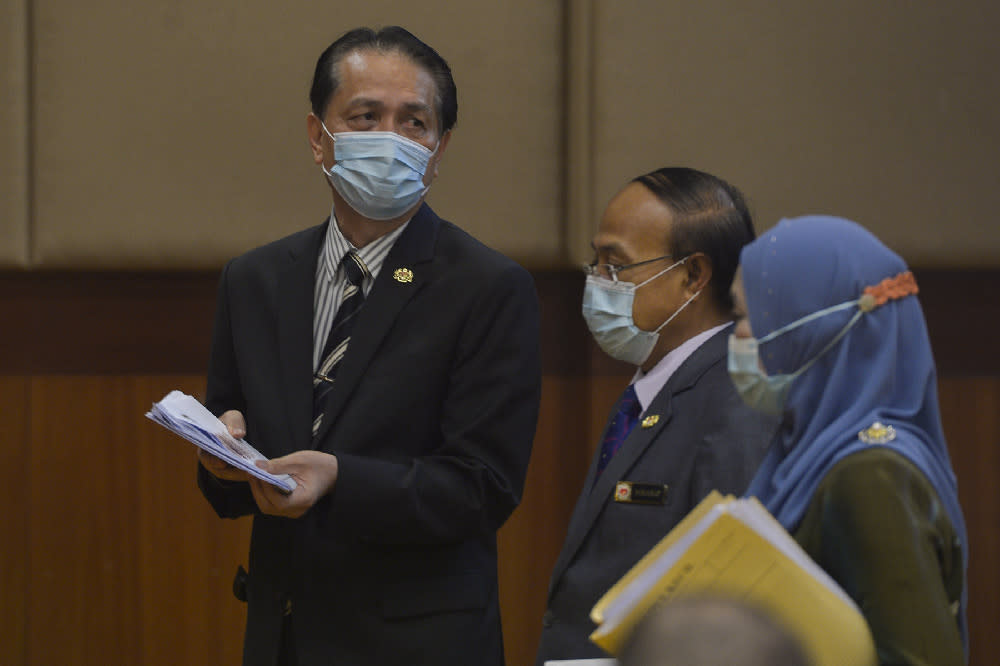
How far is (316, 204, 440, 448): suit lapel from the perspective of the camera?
1.65 metres

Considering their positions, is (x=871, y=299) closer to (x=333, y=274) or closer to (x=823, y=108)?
(x=333, y=274)

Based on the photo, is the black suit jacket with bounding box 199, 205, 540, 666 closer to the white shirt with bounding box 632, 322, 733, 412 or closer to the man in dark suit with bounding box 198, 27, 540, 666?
the man in dark suit with bounding box 198, 27, 540, 666

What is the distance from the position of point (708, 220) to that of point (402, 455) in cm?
64

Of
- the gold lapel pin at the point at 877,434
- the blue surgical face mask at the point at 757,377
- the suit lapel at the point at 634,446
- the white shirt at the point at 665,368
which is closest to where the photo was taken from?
the gold lapel pin at the point at 877,434

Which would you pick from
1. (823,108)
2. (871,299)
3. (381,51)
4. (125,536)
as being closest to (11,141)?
(125,536)

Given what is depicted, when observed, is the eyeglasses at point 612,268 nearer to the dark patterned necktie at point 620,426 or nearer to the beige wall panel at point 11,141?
the dark patterned necktie at point 620,426

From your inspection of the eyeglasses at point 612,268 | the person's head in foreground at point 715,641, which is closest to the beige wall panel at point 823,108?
the eyeglasses at point 612,268

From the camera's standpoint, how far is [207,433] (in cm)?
150

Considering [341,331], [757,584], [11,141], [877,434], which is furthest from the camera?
[11,141]

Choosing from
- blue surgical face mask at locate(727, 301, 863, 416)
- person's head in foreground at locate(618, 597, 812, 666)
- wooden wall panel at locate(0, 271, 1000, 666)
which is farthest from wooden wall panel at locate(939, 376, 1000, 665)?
person's head in foreground at locate(618, 597, 812, 666)

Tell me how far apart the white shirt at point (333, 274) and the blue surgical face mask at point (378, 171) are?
5 centimetres

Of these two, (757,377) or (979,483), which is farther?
(979,483)

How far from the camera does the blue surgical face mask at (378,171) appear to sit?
1775 mm

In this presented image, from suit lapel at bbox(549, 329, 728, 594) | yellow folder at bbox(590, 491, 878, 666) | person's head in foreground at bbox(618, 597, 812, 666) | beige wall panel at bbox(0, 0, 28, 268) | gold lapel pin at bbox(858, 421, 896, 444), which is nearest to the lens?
person's head in foreground at bbox(618, 597, 812, 666)
